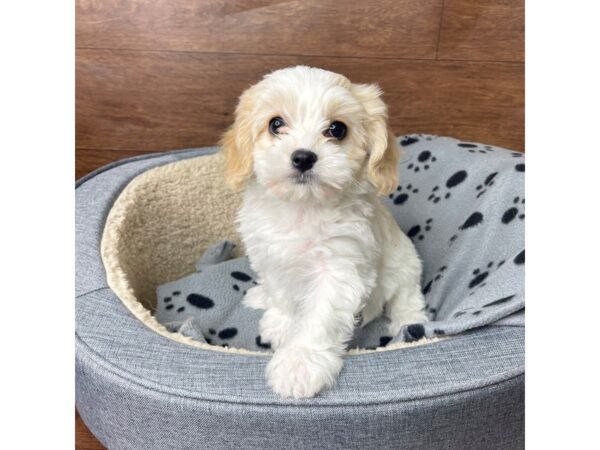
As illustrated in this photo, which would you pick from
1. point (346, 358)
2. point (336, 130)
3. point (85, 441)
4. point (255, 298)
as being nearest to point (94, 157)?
point (255, 298)

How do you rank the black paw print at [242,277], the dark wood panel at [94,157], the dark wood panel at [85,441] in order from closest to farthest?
the dark wood panel at [85,441]
the black paw print at [242,277]
the dark wood panel at [94,157]

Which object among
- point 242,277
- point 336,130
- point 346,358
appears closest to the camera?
point 346,358

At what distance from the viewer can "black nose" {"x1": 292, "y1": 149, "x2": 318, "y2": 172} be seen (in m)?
1.24

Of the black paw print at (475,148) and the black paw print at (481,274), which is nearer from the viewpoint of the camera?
the black paw print at (481,274)

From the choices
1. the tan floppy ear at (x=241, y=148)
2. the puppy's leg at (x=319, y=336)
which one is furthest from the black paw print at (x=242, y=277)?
the tan floppy ear at (x=241, y=148)

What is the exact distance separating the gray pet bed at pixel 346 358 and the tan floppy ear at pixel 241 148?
43 centimetres

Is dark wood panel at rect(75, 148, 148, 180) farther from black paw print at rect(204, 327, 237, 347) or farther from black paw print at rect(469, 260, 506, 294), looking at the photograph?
black paw print at rect(469, 260, 506, 294)

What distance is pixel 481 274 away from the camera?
1640 millimetres

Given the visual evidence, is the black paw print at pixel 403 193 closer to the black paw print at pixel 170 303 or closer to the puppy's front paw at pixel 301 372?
the black paw print at pixel 170 303

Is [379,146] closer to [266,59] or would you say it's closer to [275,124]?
[275,124]

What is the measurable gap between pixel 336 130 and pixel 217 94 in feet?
4.04

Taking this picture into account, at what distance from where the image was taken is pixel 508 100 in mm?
2518

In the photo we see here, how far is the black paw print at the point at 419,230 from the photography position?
199 cm

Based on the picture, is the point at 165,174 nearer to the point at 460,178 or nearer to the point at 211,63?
the point at 211,63
